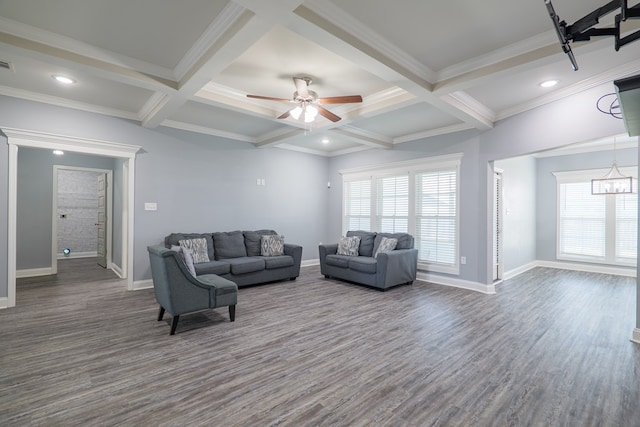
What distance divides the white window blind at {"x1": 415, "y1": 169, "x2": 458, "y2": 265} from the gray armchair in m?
3.90

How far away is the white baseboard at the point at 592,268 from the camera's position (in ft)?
20.4

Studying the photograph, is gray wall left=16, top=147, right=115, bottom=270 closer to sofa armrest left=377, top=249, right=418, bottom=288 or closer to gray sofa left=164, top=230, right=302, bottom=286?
gray sofa left=164, top=230, right=302, bottom=286

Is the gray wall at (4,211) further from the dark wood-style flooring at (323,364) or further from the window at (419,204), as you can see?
the window at (419,204)

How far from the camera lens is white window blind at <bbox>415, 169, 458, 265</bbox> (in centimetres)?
543

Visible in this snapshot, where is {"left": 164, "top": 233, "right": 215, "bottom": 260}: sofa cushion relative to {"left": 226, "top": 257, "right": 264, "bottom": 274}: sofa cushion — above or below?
above

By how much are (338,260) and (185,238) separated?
2.74m

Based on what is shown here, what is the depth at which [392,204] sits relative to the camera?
641 centimetres

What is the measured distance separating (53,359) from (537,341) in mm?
4604

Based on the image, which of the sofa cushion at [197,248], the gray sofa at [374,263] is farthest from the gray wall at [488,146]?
the sofa cushion at [197,248]

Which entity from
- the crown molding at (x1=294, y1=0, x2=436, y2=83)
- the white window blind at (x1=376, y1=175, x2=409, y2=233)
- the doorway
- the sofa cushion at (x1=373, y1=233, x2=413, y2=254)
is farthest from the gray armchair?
the doorway

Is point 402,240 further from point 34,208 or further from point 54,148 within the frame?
point 34,208

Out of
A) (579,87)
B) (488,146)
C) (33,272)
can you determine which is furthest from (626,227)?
(33,272)

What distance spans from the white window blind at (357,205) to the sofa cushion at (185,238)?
3354mm

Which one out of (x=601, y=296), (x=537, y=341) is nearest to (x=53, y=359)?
(x=537, y=341)
